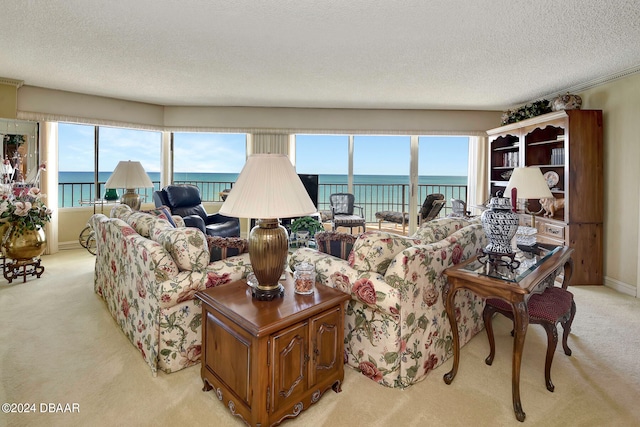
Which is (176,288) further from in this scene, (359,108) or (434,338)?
(359,108)

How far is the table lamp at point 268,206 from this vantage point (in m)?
1.63

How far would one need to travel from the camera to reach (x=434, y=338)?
6.81 ft

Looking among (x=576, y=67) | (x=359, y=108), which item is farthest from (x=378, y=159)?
(x=576, y=67)

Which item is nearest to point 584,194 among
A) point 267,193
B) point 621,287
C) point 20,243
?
point 621,287

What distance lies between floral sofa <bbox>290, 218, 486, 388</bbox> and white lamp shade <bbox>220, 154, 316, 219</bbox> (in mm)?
513

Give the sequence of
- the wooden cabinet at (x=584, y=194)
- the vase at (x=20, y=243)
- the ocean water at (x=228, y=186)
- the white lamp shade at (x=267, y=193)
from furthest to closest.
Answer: the ocean water at (x=228, y=186)
the wooden cabinet at (x=584, y=194)
the vase at (x=20, y=243)
the white lamp shade at (x=267, y=193)

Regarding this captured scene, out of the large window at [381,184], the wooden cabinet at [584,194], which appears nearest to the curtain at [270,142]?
the large window at [381,184]

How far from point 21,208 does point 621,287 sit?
6.34 metres

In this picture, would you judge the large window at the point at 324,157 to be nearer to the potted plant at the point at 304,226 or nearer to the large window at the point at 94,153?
the potted plant at the point at 304,226

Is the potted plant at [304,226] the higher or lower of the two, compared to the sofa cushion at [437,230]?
lower

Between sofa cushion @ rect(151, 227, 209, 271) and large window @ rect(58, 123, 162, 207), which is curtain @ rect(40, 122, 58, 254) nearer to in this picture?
large window @ rect(58, 123, 162, 207)

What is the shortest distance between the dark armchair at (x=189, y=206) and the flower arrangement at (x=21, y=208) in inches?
50.1

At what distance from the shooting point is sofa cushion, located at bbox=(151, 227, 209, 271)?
2.03 metres

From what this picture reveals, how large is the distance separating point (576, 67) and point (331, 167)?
4.67m
